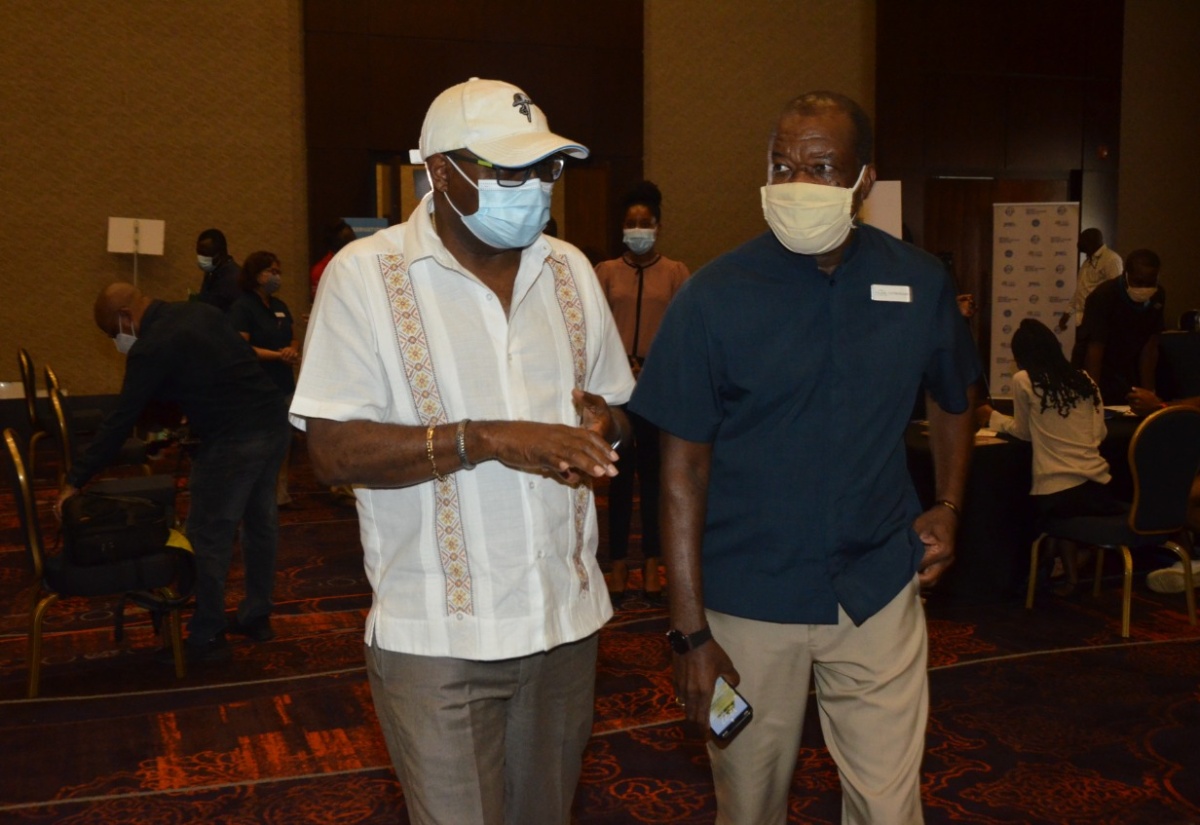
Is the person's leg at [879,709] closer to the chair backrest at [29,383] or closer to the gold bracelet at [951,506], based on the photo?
the gold bracelet at [951,506]

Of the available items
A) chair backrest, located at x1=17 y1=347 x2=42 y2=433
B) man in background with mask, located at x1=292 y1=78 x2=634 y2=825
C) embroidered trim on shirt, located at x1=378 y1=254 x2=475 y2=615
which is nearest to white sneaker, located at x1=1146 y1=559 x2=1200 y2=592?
man in background with mask, located at x1=292 y1=78 x2=634 y2=825

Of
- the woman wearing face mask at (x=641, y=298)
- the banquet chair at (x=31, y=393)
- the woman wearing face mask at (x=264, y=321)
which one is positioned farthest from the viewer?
the banquet chair at (x=31, y=393)

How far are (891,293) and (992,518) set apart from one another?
11.2ft

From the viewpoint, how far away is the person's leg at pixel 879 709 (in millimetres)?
2090

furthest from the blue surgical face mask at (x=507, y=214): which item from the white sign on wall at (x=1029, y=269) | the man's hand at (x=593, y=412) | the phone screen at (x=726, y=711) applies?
the white sign on wall at (x=1029, y=269)

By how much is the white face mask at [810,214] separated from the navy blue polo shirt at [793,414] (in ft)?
0.21

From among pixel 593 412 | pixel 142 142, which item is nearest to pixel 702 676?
pixel 593 412

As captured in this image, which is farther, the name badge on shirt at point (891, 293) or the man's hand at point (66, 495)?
the man's hand at point (66, 495)

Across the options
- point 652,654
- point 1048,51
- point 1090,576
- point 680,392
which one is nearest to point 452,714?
point 680,392

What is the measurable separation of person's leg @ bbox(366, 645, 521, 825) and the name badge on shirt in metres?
0.90

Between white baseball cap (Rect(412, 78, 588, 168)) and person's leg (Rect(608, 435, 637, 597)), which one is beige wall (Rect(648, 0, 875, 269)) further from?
white baseball cap (Rect(412, 78, 588, 168))

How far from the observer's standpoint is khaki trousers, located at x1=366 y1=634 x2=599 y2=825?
6.16ft

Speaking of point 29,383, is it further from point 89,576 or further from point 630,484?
point 630,484

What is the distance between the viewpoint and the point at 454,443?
5.88 feet
